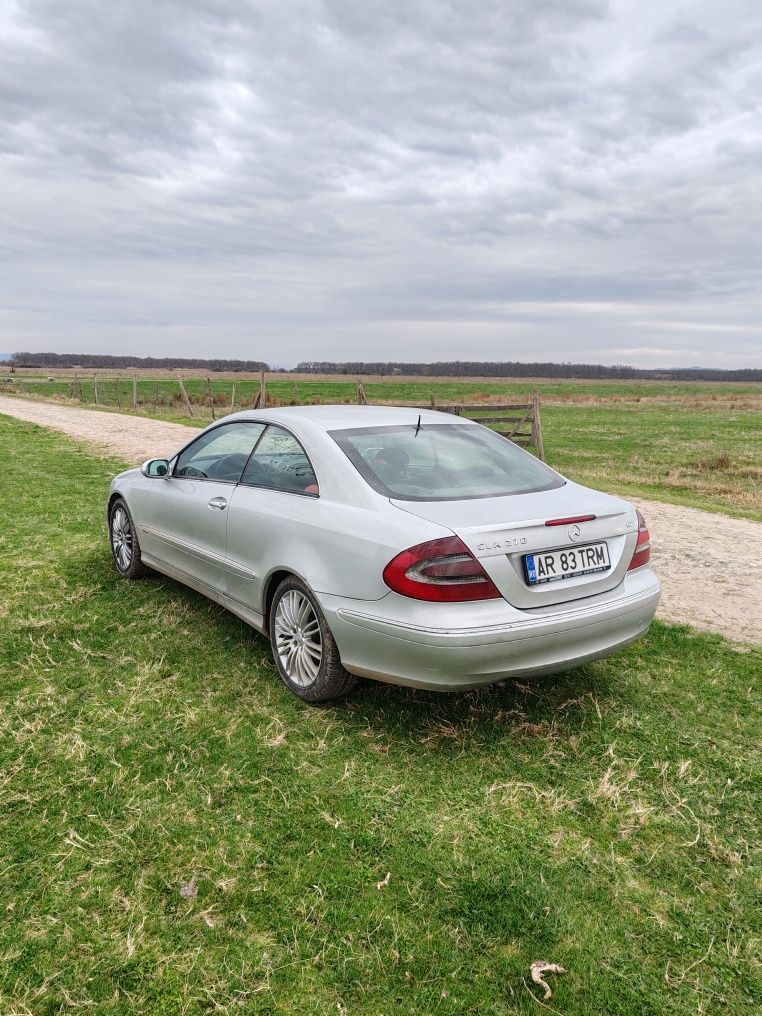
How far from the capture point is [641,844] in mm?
2570

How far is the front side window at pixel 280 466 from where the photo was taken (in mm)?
3738

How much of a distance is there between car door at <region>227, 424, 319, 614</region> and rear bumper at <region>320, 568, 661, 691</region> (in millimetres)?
514

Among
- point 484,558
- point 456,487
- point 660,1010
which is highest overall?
point 456,487

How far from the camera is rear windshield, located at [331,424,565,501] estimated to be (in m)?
3.46

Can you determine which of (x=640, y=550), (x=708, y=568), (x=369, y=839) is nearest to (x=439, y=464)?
(x=640, y=550)

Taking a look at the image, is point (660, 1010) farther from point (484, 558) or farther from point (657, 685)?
point (657, 685)

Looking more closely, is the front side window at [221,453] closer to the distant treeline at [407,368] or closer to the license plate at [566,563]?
the license plate at [566,563]

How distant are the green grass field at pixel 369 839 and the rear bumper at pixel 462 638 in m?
0.41

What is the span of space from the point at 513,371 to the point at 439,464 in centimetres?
16505

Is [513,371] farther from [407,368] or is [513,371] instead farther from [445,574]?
[445,574]

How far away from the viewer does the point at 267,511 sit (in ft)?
12.5

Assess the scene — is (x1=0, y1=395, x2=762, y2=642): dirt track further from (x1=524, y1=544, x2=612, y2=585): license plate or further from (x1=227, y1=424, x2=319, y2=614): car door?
(x1=227, y1=424, x2=319, y2=614): car door

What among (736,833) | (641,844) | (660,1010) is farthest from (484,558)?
(660,1010)

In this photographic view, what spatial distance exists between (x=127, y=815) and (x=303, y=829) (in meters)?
0.69
